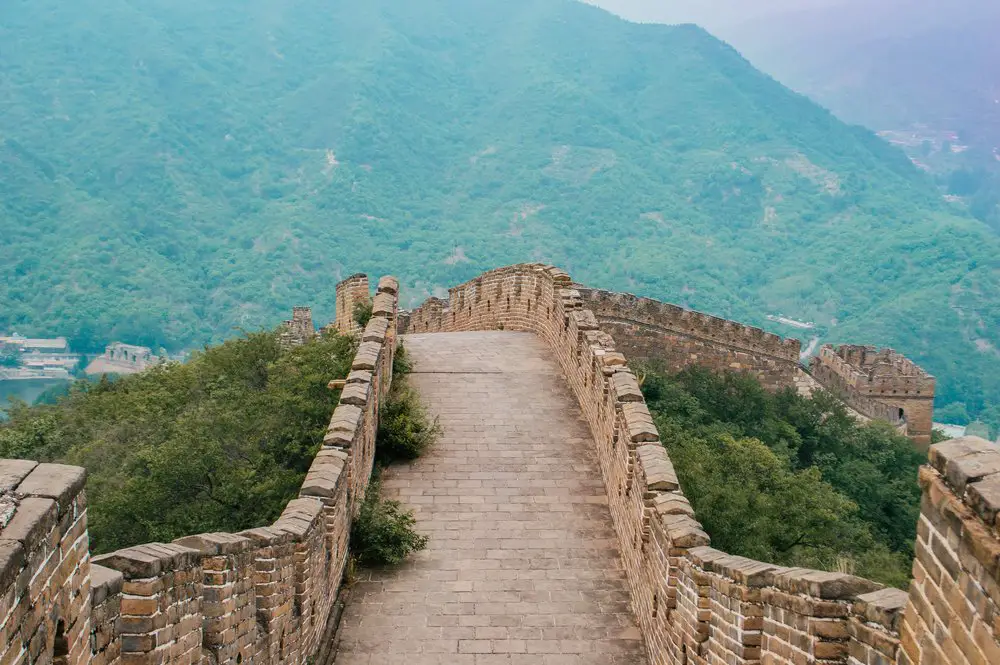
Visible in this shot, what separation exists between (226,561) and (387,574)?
11.2 ft

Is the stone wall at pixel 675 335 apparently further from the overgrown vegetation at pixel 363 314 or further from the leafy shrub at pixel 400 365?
the leafy shrub at pixel 400 365

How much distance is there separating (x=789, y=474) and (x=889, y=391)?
18.0 metres

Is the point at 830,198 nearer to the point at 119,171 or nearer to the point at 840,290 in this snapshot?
the point at 840,290

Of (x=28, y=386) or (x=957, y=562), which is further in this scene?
(x=28, y=386)

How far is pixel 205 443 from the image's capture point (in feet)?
37.6

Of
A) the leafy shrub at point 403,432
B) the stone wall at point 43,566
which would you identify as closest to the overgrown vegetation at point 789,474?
the leafy shrub at point 403,432

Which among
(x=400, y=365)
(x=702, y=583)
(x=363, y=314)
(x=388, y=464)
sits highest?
(x=363, y=314)

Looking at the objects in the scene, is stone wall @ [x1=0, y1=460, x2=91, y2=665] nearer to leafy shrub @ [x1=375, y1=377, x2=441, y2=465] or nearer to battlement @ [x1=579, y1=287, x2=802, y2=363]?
leafy shrub @ [x1=375, y1=377, x2=441, y2=465]

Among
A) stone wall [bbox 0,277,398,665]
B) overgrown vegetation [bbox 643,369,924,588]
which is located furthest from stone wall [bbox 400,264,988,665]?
stone wall [bbox 0,277,398,665]

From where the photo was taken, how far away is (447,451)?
1144 cm

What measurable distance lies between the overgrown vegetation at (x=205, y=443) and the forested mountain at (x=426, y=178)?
4698 centimetres

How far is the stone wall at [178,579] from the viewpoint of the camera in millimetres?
A: 3223

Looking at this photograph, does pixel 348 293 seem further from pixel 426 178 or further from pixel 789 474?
pixel 426 178

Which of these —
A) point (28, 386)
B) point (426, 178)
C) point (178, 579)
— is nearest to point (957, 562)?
point (178, 579)
